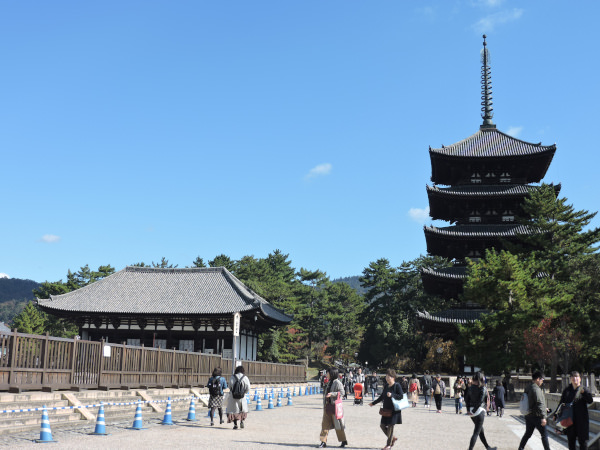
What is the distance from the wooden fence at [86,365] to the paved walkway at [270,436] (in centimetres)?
165

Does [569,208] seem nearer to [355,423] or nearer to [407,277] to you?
[355,423]

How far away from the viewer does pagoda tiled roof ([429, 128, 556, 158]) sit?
40.6m

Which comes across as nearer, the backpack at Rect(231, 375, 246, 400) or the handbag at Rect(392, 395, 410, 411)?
the handbag at Rect(392, 395, 410, 411)

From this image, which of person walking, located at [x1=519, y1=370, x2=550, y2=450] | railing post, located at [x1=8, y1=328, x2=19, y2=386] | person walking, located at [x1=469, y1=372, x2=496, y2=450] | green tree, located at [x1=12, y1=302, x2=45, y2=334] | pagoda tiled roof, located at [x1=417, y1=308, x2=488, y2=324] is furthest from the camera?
green tree, located at [x1=12, y1=302, x2=45, y2=334]

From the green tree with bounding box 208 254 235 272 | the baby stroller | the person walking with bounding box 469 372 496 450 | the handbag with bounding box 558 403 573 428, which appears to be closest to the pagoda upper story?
the baby stroller

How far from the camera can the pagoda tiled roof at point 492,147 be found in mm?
40562

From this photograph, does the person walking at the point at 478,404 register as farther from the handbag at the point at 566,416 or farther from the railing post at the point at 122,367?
the railing post at the point at 122,367

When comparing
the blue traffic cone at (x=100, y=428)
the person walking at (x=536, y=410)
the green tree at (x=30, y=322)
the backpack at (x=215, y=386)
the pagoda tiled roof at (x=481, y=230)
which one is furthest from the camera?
the green tree at (x=30, y=322)

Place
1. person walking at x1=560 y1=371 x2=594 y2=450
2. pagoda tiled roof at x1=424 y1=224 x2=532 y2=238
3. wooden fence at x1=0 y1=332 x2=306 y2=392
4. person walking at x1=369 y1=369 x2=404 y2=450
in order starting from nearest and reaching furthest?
person walking at x1=560 y1=371 x2=594 y2=450
person walking at x1=369 y1=369 x2=404 y2=450
wooden fence at x1=0 y1=332 x2=306 y2=392
pagoda tiled roof at x1=424 y1=224 x2=532 y2=238

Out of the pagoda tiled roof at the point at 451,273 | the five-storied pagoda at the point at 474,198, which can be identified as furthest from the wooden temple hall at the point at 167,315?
the five-storied pagoda at the point at 474,198

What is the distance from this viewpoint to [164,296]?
4481 centimetres

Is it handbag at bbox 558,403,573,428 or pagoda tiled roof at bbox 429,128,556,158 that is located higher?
pagoda tiled roof at bbox 429,128,556,158

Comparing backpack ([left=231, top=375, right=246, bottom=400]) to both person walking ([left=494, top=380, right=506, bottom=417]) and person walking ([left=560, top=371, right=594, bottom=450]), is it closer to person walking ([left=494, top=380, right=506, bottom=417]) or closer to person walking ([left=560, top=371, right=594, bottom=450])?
person walking ([left=560, top=371, right=594, bottom=450])

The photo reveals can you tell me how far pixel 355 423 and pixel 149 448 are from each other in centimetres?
835
